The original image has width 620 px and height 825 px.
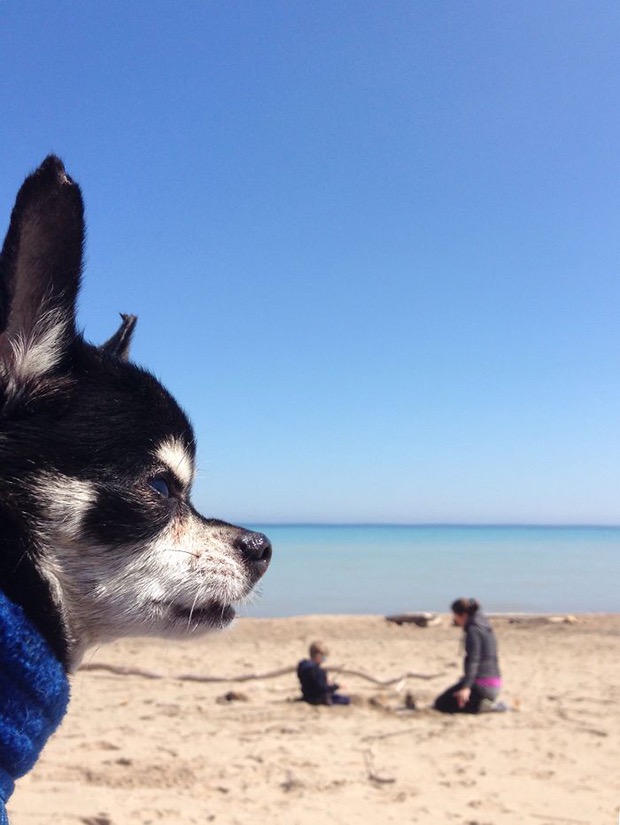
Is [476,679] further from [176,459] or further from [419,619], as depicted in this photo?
[419,619]

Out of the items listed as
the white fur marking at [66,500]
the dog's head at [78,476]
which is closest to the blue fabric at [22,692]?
the dog's head at [78,476]

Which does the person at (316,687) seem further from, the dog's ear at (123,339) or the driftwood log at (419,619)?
the driftwood log at (419,619)

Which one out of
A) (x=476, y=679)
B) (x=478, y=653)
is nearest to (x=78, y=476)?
(x=476, y=679)

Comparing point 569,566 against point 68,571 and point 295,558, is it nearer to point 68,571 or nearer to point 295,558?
point 295,558

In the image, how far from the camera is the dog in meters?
2.25

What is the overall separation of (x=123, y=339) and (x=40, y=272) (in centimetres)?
108

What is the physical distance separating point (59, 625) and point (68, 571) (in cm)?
19

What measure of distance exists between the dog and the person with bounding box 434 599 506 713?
25.5 feet

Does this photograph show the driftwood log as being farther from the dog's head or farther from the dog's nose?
the dog's head

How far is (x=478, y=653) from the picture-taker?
398 inches

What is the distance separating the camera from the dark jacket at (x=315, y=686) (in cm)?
993

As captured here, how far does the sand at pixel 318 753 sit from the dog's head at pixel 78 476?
472mm

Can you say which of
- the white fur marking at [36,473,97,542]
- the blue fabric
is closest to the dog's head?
the white fur marking at [36,473,97,542]

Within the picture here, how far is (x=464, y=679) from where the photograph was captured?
9.88 meters
